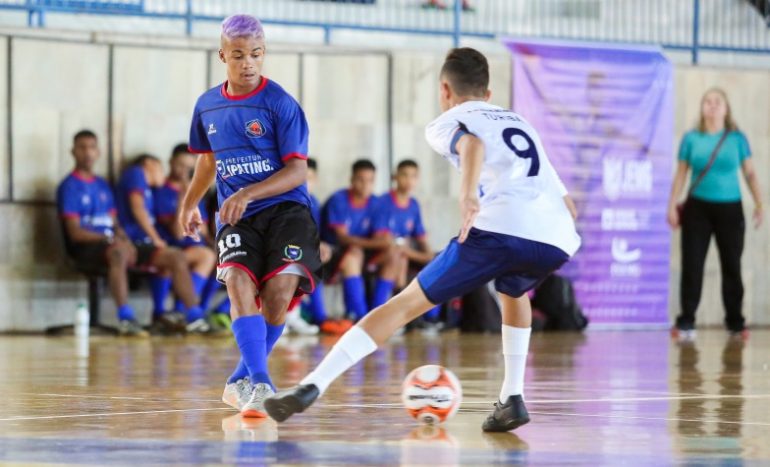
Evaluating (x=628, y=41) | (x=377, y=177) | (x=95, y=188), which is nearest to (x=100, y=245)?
(x=95, y=188)

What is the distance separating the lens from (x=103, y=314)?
14570mm

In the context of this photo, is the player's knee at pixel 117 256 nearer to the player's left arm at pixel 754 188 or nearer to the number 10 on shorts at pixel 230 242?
the player's left arm at pixel 754 188

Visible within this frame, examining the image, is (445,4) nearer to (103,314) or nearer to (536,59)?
(536,59)

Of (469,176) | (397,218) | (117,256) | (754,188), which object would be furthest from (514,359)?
(397,218)

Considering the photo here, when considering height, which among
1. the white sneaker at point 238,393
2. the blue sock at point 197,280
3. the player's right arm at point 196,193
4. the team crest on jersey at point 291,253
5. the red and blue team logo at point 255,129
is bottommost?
the blue sock at point 197,280

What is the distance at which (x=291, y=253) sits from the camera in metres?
5.99

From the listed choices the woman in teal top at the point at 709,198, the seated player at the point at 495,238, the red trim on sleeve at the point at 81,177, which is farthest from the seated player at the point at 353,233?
the seated player at the point at 495,238

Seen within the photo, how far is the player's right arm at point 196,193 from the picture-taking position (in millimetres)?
6371

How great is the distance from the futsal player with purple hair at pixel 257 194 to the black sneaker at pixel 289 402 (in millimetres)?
763

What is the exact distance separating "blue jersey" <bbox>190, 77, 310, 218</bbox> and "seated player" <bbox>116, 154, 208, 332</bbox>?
302 inches

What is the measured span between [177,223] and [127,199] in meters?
0.54

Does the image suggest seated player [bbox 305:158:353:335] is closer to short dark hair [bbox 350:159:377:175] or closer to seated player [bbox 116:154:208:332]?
short dark hair [bbox 350:159:377:175]

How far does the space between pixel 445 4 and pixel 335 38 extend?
4.85 ft

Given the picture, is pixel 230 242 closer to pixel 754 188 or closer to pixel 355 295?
pixel 355 295
